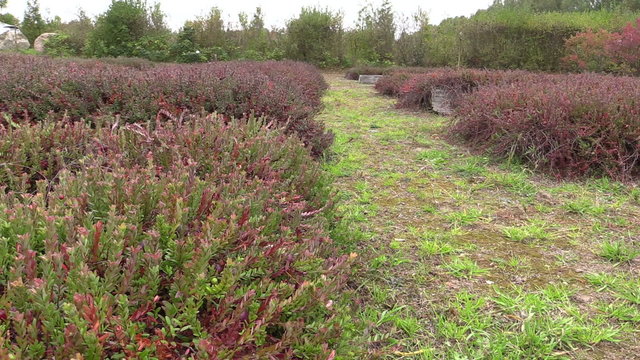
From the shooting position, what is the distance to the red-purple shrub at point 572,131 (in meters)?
4.18

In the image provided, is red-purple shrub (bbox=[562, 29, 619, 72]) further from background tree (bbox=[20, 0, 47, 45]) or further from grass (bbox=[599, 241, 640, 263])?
background tree (bbox=[20, 0, 47, 45])

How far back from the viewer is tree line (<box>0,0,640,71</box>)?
52.9 feet

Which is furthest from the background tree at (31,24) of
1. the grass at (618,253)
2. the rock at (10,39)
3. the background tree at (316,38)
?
the grass at (618,253)

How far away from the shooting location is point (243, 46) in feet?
75.0

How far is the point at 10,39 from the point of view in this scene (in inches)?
957

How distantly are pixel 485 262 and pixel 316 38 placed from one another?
69.9 ft

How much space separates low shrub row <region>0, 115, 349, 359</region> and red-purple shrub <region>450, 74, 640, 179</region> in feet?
11.2

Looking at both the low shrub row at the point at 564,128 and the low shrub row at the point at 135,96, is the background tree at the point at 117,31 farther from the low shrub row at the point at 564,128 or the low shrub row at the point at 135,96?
the low shrub row at the point at 564,128

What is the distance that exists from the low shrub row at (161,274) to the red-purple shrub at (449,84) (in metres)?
6.47

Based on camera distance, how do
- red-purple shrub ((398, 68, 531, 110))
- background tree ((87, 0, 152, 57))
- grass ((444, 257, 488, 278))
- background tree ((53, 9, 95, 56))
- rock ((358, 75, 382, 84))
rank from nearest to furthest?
1. grass ((444, 257, 488, 278))
2. red-purple shrub ((398, 68, 531, 110))
3. rock ((358, 75, 382, 84))
4. background tree ((87, 0, 152, 57))
5. background tree ((53, 9, 95, 56))

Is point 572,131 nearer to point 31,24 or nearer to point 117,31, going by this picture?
point 117,31

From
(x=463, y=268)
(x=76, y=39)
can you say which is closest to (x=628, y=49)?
(x=463, y=268)

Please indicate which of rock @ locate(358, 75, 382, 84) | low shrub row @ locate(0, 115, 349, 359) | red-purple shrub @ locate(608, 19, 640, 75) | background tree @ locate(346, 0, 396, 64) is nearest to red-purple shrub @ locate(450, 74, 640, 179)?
low shrub row @ locate(0, 115, 349, 359)

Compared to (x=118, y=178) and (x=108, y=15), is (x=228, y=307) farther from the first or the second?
(x=108, y=15)
